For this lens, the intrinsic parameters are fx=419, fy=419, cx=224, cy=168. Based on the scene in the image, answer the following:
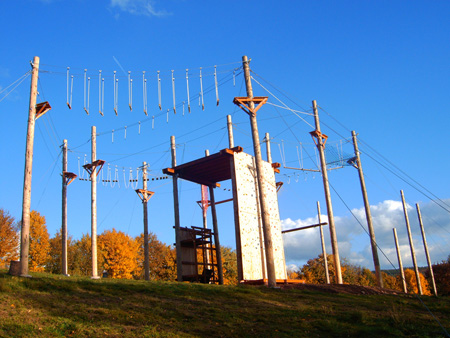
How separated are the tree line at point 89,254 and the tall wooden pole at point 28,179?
25065 mm

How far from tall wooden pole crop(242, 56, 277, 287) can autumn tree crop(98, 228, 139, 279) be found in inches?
Result: 1412

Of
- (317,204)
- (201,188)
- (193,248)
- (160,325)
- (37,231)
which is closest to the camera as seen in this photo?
(160,325)

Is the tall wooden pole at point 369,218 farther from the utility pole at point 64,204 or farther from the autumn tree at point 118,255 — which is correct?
the autumn tree at point 118,255

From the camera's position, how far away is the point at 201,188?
3175cm

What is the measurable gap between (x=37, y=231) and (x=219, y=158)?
29931 mm

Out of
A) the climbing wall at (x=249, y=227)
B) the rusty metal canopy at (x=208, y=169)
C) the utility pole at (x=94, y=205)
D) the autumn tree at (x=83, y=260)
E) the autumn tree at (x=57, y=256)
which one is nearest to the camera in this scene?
the climbing wall at (x=249, y=227)

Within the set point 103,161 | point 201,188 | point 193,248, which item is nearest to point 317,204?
point 201,188

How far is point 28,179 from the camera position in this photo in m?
17.6

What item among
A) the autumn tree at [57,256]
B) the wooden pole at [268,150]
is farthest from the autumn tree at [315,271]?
the wooden pole at [268,150]

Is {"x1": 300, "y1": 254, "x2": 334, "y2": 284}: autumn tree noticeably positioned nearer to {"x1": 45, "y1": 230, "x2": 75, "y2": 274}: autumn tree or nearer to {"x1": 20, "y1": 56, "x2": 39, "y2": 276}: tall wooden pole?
{"x1": 45, "y1": 230, "x2": 75, "y2": 274}: autumn tree

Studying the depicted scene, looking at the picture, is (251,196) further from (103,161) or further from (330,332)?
(330,332)

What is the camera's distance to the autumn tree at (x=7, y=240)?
39156 mm

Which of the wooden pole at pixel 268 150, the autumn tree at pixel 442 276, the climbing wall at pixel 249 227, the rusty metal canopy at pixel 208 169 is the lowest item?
the autumn tree at pixel 442 276

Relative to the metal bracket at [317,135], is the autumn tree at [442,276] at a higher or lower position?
lower
